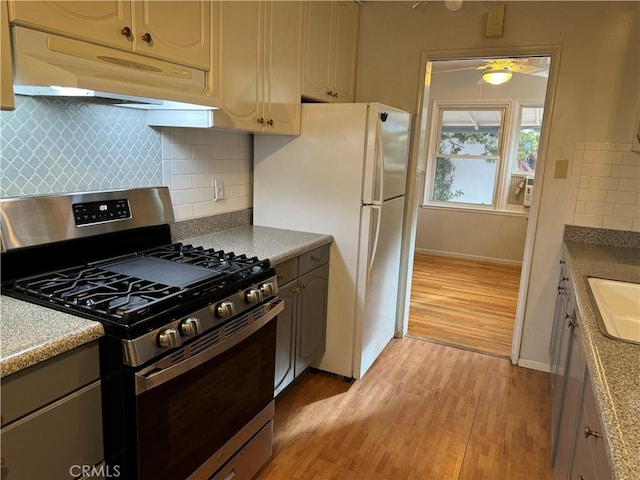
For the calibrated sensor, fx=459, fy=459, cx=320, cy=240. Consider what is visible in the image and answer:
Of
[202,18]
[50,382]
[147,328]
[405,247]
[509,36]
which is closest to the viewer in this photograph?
[50,382]

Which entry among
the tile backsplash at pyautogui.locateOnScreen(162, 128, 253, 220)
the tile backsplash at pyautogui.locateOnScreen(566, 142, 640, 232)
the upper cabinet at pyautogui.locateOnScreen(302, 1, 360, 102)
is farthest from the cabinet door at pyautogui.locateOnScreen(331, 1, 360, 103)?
the tile backsplash at pyautogui.locateOnScreen(566, 142, 640, 232)

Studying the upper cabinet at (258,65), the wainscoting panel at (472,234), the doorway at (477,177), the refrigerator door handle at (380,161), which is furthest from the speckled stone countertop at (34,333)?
the wainscoting panel at (472,234)

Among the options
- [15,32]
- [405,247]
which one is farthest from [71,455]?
[405,247]

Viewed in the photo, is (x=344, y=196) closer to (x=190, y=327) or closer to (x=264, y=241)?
(x=264, y=241)

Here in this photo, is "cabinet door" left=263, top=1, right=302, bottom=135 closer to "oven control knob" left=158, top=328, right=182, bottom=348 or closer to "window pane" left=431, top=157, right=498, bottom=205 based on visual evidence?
"oven control knob" left=158, top=328, right=182, bottom=348

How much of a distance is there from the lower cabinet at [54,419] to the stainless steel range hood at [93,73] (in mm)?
722

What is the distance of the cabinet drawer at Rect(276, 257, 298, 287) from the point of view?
2145 mm

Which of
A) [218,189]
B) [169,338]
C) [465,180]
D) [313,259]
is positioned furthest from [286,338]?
[465,180]

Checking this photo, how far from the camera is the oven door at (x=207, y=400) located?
1312mm

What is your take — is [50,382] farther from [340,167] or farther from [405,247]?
[405,247]

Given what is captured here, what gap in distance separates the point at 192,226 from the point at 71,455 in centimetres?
130

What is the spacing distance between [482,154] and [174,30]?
5019 mm

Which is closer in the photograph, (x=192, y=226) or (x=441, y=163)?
(x=192, y=226)

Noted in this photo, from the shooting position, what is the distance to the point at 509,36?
110 inches
